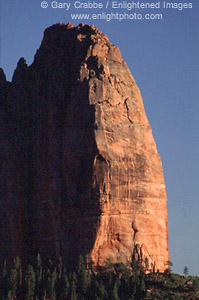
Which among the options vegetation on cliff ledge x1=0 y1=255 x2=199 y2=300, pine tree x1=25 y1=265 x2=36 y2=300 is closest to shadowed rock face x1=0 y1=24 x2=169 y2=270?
vegetation on cliff ledge x1=0 y1=255 x2=199 y2=300

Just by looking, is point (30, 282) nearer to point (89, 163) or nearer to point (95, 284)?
point (95, 284)

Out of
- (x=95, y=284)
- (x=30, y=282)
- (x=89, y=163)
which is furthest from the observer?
(x=89, y=163)

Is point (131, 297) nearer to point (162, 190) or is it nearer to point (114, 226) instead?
point (114, 226)

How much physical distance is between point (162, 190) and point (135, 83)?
10.6 meters

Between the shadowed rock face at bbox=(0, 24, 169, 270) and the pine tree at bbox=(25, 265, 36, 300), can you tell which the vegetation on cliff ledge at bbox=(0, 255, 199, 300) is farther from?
the shadowed rock face at bbox=(0, 24, 169, 270)

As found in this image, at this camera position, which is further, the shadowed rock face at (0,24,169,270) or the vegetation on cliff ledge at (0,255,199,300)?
the shadowed rock face at (0,24,169,270)

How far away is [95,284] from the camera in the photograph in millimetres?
76562

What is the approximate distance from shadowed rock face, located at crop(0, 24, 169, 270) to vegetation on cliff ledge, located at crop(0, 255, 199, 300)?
1749mm

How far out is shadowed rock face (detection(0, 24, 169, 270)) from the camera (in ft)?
266

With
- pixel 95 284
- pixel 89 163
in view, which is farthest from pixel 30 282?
pixel 89 163

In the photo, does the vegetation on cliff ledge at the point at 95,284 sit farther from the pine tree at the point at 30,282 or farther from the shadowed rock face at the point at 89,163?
the shadowed rock face at the point at 89,163

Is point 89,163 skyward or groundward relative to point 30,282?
skyward

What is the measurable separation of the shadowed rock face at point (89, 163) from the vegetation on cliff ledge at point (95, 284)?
1749 millimetres

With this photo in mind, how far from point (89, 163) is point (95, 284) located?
10848 mm
